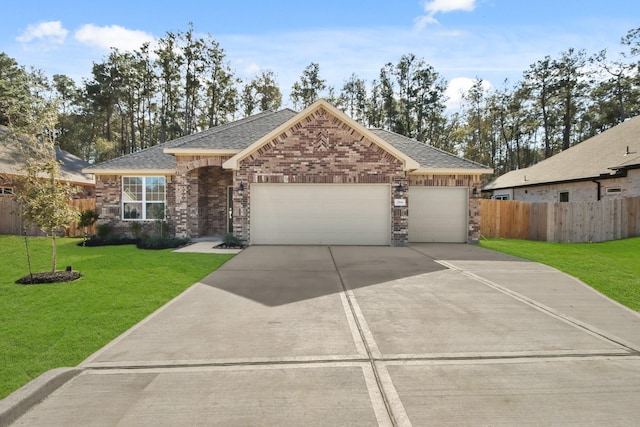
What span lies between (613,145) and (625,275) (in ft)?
46.7

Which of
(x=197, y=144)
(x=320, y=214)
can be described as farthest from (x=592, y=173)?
(x=197, y=144)

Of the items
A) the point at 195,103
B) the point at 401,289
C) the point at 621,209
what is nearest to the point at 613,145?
the point at 621,209

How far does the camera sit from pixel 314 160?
41.4 feet

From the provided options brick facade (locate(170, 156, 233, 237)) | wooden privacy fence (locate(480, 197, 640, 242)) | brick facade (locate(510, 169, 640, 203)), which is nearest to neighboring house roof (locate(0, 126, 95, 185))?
brick facade (locate(170, 156, 233, 237))

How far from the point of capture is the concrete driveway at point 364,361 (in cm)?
293

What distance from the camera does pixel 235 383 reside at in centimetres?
338

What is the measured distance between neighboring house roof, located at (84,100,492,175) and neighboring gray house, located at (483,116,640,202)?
6746 mm

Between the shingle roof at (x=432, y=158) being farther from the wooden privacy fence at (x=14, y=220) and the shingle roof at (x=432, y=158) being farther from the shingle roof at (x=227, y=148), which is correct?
the wooden privacy fence at (x=14, y=220)

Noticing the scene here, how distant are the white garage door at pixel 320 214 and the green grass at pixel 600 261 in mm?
4558

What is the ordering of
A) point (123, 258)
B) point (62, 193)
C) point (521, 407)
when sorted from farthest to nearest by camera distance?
1. point (123, 258)
2. point (62, 193)
3. point (521, 407)

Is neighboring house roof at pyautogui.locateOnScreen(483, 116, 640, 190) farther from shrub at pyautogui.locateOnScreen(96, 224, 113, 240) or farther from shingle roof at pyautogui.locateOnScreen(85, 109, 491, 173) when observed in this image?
shrub at pyautogui.locateOnScreen(96, 224, 113, 240)

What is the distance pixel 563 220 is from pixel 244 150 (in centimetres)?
1391

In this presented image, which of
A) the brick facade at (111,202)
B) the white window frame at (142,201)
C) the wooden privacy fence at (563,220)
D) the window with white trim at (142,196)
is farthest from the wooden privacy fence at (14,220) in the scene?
the wooden privacy fence at (563,220)

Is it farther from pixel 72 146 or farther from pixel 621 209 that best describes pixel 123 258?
pixel 72 146
